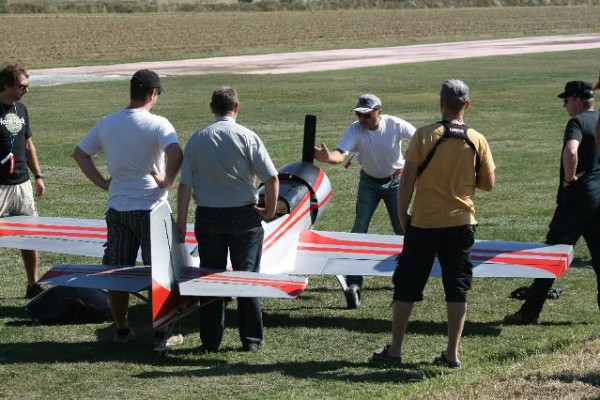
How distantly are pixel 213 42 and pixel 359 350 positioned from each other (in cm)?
4432

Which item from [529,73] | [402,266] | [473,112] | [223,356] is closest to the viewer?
[402,266]

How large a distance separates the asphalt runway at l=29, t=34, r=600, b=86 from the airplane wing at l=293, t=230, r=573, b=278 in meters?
24.8

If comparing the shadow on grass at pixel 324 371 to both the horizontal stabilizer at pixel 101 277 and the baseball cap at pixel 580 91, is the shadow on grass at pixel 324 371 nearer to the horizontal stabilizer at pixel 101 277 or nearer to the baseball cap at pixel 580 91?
the horizontal stabilizer at pixel 101 277

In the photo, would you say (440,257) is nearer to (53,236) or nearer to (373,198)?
(373,198)

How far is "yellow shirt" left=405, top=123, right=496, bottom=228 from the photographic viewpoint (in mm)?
6516

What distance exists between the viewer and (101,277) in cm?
695

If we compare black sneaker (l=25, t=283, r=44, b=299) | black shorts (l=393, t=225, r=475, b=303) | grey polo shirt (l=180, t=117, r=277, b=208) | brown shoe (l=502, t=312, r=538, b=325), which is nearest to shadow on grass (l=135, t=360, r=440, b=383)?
black shorts (l=393, t=225, r=475, b=303)

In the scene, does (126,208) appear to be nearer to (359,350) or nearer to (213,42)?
(359,350)

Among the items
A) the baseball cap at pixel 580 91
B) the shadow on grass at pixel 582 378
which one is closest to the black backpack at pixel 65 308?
the shadow on grass at pixel 582 378

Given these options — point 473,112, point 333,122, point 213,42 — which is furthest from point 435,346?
point 213,42

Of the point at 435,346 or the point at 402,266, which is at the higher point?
the point at 402,266

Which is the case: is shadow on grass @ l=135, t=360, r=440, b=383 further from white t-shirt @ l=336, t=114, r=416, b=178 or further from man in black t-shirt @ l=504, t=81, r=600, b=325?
white t-shirt @ l=336, t=114, r=416, b=178

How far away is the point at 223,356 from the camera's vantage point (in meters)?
7.22

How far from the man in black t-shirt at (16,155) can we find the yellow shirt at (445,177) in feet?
11.8
